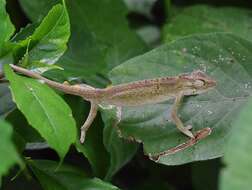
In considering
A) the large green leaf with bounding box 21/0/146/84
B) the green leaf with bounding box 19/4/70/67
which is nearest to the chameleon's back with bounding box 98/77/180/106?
the large green leaf with bounding box 21/0/146/84

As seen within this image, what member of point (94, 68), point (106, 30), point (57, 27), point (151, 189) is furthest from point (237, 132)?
point (106, 30)

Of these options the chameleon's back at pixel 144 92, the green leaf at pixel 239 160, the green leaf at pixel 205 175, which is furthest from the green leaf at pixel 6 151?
the green leaf at pixel 205 175

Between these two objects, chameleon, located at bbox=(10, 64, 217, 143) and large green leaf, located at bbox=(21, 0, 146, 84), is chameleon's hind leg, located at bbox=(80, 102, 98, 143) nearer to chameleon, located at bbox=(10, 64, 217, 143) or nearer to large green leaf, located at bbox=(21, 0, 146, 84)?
chameleon, located at bbox=(10, 64, 217, 143)

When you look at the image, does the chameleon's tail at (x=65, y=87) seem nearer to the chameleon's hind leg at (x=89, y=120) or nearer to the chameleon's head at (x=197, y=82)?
the chameleon's hind leg at (x=89, y=120)

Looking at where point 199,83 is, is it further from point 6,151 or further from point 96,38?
point 6,151

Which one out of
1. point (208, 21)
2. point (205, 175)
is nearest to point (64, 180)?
point (205, 175)
